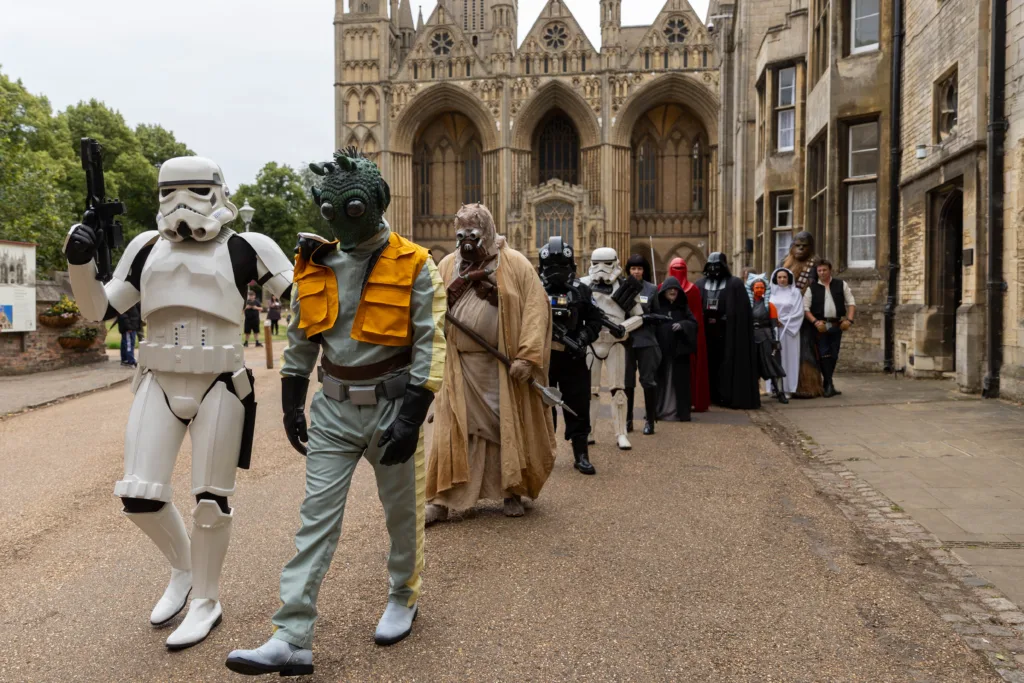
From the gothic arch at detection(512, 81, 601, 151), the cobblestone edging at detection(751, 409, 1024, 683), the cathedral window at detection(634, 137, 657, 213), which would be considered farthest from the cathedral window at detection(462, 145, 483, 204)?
the cobblestone edging at detection(751, 409, 1024, 683)

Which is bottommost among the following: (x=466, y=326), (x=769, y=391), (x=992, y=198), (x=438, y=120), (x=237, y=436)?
(x=769, y=391)

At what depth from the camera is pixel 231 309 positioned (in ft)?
11.9

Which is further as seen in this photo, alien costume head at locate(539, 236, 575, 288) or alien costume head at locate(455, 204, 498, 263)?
alien costume head at locate(539, 236, 575, 288)

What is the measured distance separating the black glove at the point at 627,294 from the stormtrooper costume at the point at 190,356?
479 cm

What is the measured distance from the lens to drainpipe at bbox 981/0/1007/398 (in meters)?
11.0

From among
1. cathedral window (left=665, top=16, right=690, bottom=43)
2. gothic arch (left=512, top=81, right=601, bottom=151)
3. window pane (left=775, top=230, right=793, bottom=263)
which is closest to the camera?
window pane (left=775, top=230, right=793, bottom=263)

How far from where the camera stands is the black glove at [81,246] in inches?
134

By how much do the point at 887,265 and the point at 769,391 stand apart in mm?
4062

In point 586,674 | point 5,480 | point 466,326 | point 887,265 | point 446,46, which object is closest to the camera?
point 586,674

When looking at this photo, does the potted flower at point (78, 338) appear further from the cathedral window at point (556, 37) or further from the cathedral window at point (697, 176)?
the cathedral window at point (697, 176)

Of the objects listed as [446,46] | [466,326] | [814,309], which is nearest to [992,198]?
[814,309]

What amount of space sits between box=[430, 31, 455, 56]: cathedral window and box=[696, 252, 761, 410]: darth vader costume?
4518cm

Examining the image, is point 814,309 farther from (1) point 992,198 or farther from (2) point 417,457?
(2) point 417,457

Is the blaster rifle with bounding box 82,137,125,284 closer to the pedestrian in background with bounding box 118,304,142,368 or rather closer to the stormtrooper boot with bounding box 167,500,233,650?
the stormtrooper boot with bounding box 167,500,233,650
